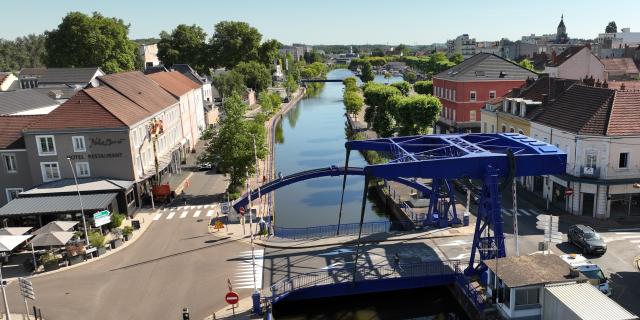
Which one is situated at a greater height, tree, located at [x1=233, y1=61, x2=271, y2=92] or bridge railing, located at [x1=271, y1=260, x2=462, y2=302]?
tree, located at [x1=233, y1=61, x2=271, y2=92]

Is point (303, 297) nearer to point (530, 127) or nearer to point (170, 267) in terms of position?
point (170, 267)

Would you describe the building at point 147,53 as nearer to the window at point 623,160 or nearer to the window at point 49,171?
the window at point 49,171

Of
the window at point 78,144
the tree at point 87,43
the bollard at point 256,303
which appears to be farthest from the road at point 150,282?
the tree at point 87,43

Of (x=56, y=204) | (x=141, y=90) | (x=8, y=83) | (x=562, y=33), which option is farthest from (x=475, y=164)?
(x=562, y=33)

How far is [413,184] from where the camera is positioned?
1398 inches

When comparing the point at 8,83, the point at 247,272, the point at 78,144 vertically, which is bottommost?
the point at 247,272

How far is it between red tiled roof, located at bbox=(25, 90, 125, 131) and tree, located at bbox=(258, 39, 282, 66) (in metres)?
85.6

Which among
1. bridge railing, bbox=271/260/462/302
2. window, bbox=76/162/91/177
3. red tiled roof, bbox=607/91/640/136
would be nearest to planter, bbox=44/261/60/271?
window, bbox=76/162/91/177

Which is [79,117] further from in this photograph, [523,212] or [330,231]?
[523,212]

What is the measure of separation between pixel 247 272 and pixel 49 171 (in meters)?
20.3

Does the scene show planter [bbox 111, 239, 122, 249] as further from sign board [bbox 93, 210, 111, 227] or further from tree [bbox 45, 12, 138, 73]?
tree [bbox 45, 12, 138, 73]

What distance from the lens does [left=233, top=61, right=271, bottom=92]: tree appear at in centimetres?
10269

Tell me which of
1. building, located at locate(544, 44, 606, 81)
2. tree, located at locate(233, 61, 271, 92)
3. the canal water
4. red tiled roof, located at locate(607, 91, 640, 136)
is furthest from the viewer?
tree, located at locate(233, 61, 271, 92)

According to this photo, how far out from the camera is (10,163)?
36.5 meters
